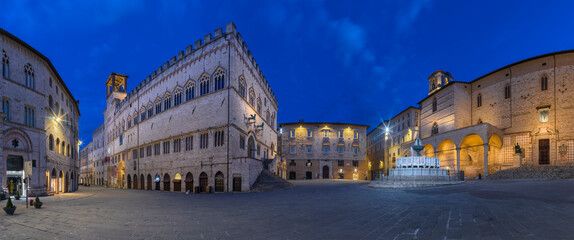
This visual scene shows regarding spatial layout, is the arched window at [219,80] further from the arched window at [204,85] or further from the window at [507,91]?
the window at [507,91]

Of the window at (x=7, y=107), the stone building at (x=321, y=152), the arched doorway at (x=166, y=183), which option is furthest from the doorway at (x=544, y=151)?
the window at (x=7, y=107)

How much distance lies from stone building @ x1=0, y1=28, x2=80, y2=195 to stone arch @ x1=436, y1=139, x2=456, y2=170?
47491 millimetres

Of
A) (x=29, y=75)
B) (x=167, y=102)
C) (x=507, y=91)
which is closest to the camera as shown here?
(x=29, y=75)

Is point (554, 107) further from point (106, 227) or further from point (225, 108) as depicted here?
point (106, 227)

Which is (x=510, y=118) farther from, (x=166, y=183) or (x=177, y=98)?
(x=166, y=183)

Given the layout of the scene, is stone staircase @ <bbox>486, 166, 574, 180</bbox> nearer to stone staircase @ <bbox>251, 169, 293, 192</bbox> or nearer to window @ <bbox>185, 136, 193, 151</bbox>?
stone staircase @ <bbox>251, 169, 293, 192</bbox>

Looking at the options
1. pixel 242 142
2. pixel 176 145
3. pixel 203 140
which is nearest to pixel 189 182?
pixel 203 140

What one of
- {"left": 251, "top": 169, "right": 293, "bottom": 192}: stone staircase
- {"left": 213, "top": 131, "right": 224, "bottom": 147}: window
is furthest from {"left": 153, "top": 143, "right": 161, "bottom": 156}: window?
{"left": 251, "top": 169, "right": 293, "bottom": 192}: stone staircase

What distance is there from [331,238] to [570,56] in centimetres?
4347

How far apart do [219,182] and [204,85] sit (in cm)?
1120

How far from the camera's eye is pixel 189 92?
3431cm

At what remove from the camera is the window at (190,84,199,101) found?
33.8m

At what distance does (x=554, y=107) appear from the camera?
34.3 metres

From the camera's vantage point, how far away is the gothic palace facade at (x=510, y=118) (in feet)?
111
